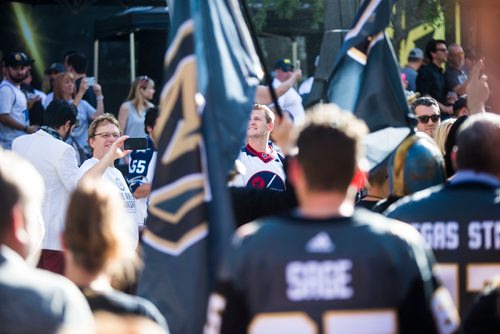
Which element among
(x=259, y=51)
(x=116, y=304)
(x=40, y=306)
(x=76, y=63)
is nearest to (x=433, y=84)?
(x=76, y=63)

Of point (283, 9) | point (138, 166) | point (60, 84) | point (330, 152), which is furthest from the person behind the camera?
point (283, 9)

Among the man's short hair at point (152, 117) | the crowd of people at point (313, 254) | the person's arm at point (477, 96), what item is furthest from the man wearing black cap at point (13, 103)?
the crowd of people at point (313, 254)

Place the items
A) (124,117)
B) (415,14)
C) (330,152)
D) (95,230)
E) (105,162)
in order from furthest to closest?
(415,14)
(124,117)
(105,162)
(95,230)
(330,152)

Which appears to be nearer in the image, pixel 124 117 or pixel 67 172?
pixel 67 172

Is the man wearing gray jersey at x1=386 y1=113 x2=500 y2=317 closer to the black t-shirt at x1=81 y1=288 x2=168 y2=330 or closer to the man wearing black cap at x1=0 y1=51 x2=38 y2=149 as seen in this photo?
the black t-shirt at x1=81 y1=288 x2=168 y2=330

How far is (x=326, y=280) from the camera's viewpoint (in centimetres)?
370

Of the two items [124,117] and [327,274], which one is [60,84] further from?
[327,274]

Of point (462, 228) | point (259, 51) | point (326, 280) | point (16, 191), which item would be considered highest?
point (259, 51)

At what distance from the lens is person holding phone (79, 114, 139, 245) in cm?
859

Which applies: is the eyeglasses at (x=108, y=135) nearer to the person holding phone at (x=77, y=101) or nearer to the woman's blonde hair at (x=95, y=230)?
A: the person holding phone at (x=77, y=101)

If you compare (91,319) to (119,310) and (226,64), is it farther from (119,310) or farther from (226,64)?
(226,64)

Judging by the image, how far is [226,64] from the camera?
5344 mm

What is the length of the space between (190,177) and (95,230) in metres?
1.04

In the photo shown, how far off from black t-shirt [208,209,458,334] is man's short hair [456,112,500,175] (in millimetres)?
1050
